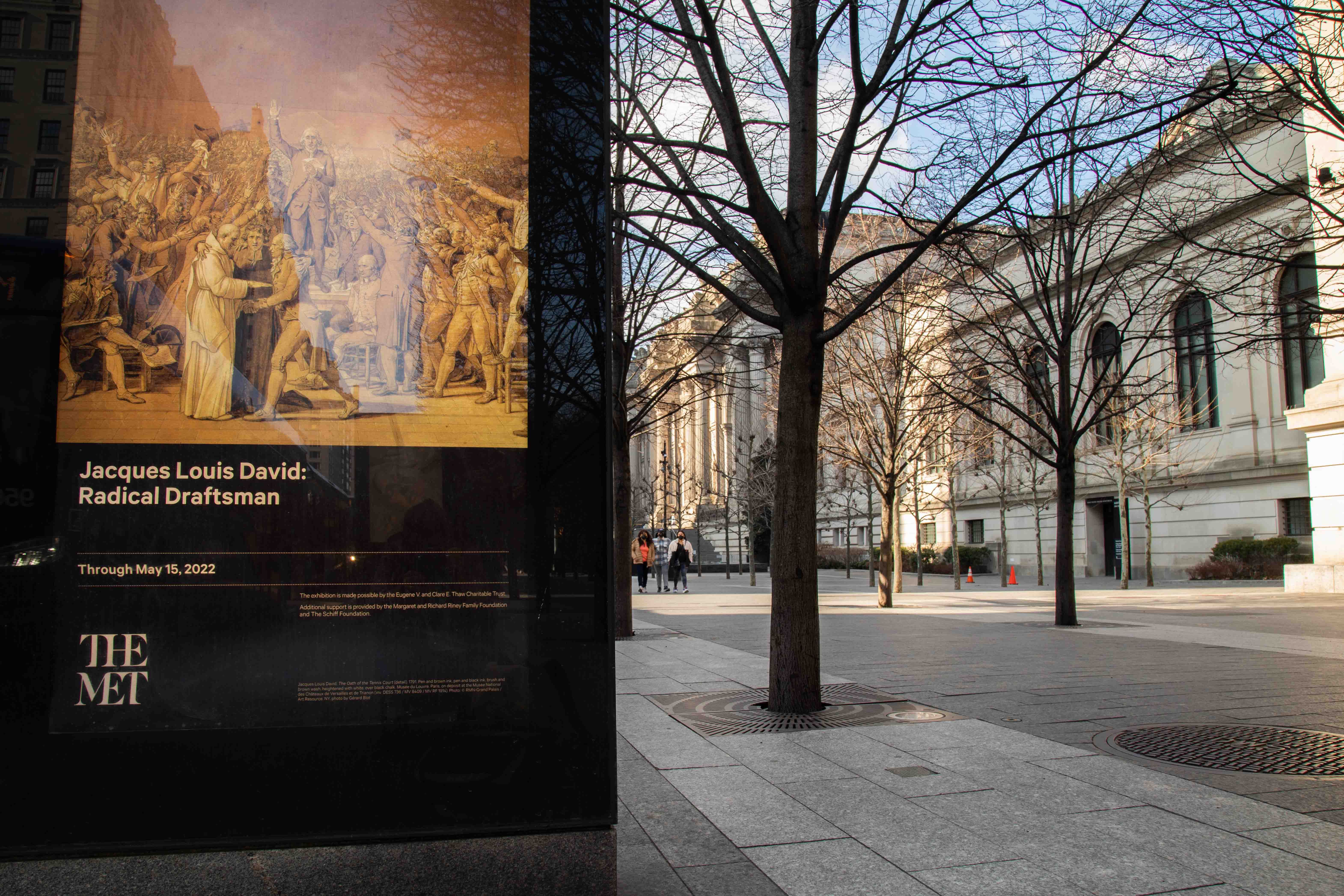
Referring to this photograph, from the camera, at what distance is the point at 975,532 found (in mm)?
54000

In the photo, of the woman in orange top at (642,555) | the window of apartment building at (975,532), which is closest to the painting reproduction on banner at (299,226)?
the woman in orange top at (642,555)

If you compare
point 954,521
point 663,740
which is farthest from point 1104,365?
point 663,740

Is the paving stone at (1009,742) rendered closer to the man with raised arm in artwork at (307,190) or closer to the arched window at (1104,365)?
the man with raised arm in artwork at (307,190)

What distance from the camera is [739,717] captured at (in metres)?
7.57

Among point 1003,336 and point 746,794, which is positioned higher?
point 1003,336

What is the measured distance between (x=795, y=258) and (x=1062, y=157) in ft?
7.37

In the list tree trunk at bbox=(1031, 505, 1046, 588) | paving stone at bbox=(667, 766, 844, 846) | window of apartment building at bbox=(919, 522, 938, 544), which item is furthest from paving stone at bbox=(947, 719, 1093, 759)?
window of apartment building at bbox=(919, 522, 938, 544)

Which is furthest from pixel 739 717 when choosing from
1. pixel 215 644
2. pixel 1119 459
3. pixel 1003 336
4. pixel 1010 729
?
pixel 1119 459

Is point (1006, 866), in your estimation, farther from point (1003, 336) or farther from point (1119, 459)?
point (1119, 459)

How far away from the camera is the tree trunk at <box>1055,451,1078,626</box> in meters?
15.1

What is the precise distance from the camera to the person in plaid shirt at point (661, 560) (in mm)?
36094

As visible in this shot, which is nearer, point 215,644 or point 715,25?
point 215,644

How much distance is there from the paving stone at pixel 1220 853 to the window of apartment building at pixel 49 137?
17.1 ft

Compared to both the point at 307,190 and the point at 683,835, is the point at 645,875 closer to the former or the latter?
the point at 683,835
